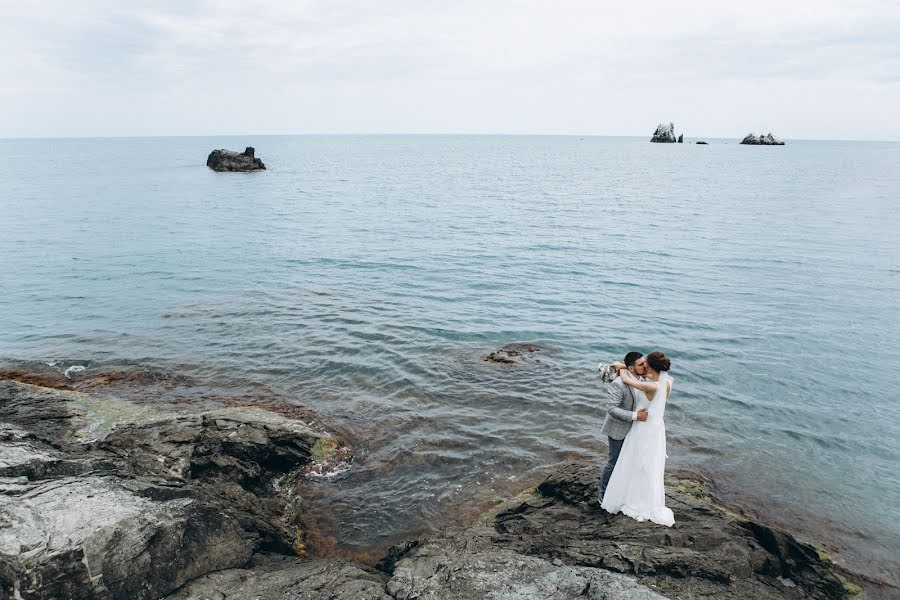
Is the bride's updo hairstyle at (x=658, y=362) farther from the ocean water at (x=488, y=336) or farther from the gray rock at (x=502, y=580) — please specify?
the ocean water at (x=488, y=336)

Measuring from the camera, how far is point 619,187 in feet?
291

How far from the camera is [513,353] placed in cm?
2122

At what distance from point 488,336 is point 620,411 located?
13.4 meters

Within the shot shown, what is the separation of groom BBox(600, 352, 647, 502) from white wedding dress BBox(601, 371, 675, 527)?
0.13 meters

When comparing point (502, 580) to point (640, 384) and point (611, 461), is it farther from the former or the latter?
point (640, 384)

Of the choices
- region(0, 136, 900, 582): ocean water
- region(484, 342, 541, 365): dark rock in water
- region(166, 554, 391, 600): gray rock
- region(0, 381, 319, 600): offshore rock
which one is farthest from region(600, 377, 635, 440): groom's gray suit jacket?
region(484, 342, 541, 365): dark rock in water

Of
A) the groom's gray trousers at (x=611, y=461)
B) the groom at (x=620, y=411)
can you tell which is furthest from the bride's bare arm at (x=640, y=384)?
the groom's gray trousers at (x=611, y=461)

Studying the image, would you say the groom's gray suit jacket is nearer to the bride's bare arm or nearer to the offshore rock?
the bride's bare arm

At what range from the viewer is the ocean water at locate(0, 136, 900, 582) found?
1359 cm

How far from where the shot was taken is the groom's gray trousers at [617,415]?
9992 mm

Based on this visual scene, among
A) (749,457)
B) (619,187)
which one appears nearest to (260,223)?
(749,457)

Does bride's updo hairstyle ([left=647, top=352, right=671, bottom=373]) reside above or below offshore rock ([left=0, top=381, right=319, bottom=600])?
above

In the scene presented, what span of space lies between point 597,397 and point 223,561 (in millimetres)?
12510

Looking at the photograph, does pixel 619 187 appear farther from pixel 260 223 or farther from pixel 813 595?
pixel 813 595
